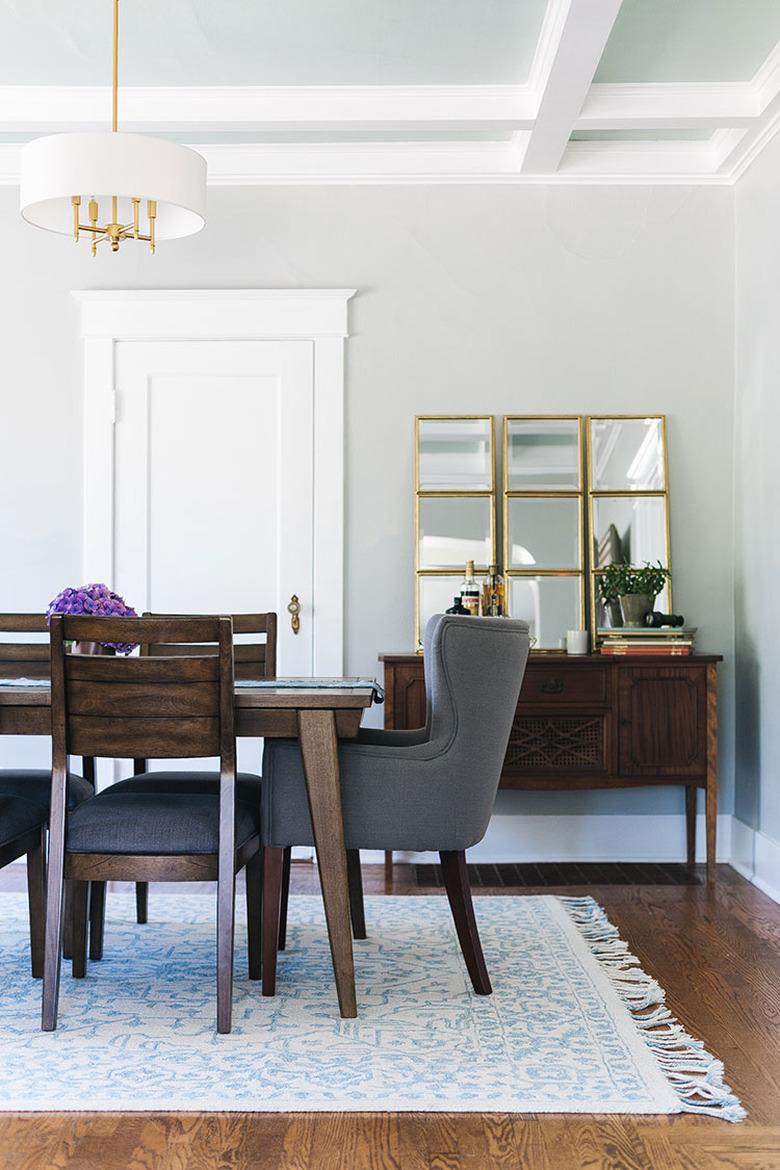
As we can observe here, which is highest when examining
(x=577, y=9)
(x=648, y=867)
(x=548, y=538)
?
(x=577, y=9)

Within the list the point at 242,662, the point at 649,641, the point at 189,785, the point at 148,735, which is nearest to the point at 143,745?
the point at 148,735

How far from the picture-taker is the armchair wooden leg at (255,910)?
2.96 meters

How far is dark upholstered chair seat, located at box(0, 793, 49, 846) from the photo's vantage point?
269cm

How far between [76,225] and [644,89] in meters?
2.15

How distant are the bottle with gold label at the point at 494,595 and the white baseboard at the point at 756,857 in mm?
1243

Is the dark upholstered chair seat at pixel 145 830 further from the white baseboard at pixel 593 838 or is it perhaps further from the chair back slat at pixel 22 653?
the white baseboard at pixel 593 838

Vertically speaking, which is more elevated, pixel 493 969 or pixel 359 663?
pixel 359 663

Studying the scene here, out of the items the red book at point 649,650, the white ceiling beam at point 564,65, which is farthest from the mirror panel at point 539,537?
the white ceiling beam at point 564,65

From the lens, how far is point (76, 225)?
9.98ft

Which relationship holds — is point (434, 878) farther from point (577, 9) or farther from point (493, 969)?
point (577, 9)

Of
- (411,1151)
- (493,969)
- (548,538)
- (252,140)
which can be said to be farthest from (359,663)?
(411,1151)

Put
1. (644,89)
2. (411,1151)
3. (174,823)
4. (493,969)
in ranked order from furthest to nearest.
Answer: (644,89) → (493,969) → (174,823) → (411,1151)

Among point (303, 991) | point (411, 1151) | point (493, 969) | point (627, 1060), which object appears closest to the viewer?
point (411, 1151)

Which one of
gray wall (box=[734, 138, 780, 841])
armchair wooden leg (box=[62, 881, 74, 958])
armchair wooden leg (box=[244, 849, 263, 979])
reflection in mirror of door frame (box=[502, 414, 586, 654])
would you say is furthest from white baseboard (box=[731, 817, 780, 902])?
armchair wooden leg (box=[62, 881, 74, 958])
